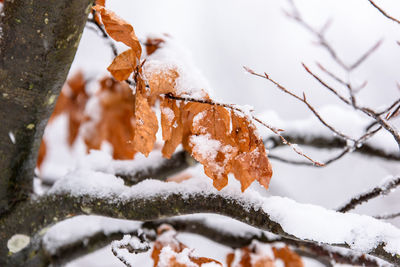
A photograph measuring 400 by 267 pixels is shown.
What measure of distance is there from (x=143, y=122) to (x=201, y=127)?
0.09 metres

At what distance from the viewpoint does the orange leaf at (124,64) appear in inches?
22.8

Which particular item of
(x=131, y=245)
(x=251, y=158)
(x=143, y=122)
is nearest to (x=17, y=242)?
(x=131, y=245)

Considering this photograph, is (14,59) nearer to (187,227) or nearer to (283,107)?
(187,227)

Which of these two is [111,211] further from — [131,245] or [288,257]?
[288,257]

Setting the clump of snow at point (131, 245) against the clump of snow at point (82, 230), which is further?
the clump of snow at point (82, 230)

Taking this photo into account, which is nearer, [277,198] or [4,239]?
[277,198]

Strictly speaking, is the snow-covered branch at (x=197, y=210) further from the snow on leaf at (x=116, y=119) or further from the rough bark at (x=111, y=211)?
the snow on leaf at (x=116, y=119)

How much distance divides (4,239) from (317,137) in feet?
2.91

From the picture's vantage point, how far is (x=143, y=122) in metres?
0.59

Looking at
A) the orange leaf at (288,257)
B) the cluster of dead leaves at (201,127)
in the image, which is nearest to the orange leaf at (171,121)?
the cluster of dead leaves at (201,127)

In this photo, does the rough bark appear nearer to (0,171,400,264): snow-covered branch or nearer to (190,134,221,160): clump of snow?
(0,171,400,264): snow-covered branch

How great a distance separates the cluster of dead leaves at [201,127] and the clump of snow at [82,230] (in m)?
0.39

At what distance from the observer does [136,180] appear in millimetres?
972

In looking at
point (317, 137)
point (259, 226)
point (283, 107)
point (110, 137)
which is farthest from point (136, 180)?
point (283, 107)
